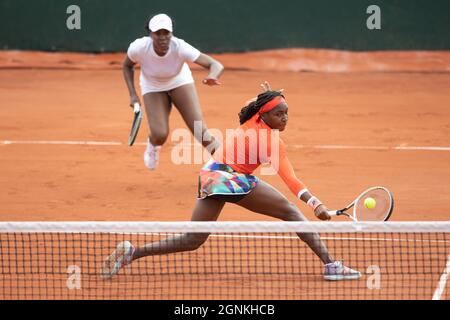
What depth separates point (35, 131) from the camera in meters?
14.7

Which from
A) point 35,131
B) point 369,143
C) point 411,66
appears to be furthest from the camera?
point 411,66

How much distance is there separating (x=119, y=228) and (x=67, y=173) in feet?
19.0

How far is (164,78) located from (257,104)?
273cm

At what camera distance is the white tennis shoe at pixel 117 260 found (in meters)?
7.95

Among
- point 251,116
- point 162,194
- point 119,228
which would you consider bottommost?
point 162,194

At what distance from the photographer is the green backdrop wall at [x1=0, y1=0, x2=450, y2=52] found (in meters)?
19.6

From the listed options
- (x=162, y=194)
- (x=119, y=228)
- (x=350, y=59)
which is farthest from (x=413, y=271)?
(x=350, y=59)

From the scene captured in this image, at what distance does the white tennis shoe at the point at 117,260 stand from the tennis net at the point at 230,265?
0.22 feet

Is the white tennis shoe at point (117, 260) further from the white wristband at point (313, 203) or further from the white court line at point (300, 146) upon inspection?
the white court line at point (300, 146)

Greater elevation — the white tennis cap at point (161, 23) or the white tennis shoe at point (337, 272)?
the white tennis cap at point (161, 23)

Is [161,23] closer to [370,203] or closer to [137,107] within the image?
[137,107]

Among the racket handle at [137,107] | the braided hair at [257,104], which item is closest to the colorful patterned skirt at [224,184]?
the braided hair at [257,104]

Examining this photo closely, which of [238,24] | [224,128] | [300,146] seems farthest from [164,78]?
[238,24]
